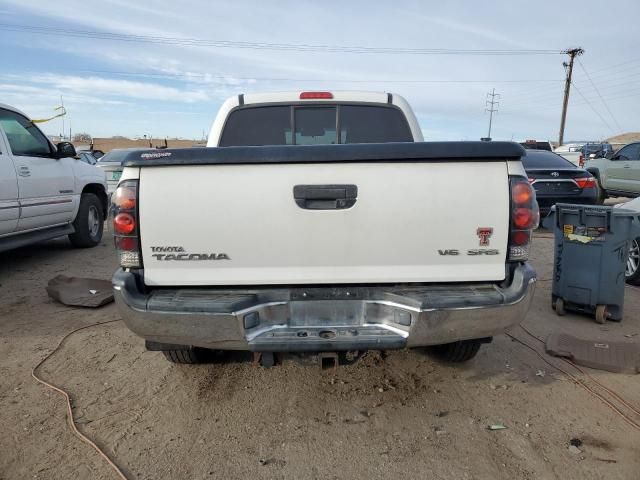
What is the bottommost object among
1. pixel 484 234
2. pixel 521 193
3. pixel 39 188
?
pixel 39 188

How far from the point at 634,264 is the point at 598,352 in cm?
252

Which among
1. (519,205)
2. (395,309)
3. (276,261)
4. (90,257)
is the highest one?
(519,205)

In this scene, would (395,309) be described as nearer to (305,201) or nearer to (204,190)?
(305,201)

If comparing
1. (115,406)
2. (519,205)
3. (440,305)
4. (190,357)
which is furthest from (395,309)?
(115,406)

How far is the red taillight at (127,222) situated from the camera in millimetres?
2531

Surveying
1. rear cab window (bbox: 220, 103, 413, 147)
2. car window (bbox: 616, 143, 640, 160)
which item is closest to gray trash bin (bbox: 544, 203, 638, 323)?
rear cab window (bbox: 220, 103, 413, 147)

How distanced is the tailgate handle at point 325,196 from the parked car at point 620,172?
41.4ft

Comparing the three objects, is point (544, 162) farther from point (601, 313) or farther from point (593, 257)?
point (601, 313)

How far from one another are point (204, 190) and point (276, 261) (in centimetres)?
52

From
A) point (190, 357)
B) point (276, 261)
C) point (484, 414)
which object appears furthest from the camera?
point (190, 357)

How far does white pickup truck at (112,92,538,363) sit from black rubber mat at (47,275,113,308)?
273 centimetres

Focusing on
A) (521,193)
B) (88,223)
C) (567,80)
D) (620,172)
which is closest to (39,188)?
(88,223)

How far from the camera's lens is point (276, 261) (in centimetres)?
259

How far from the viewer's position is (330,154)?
2521mm
